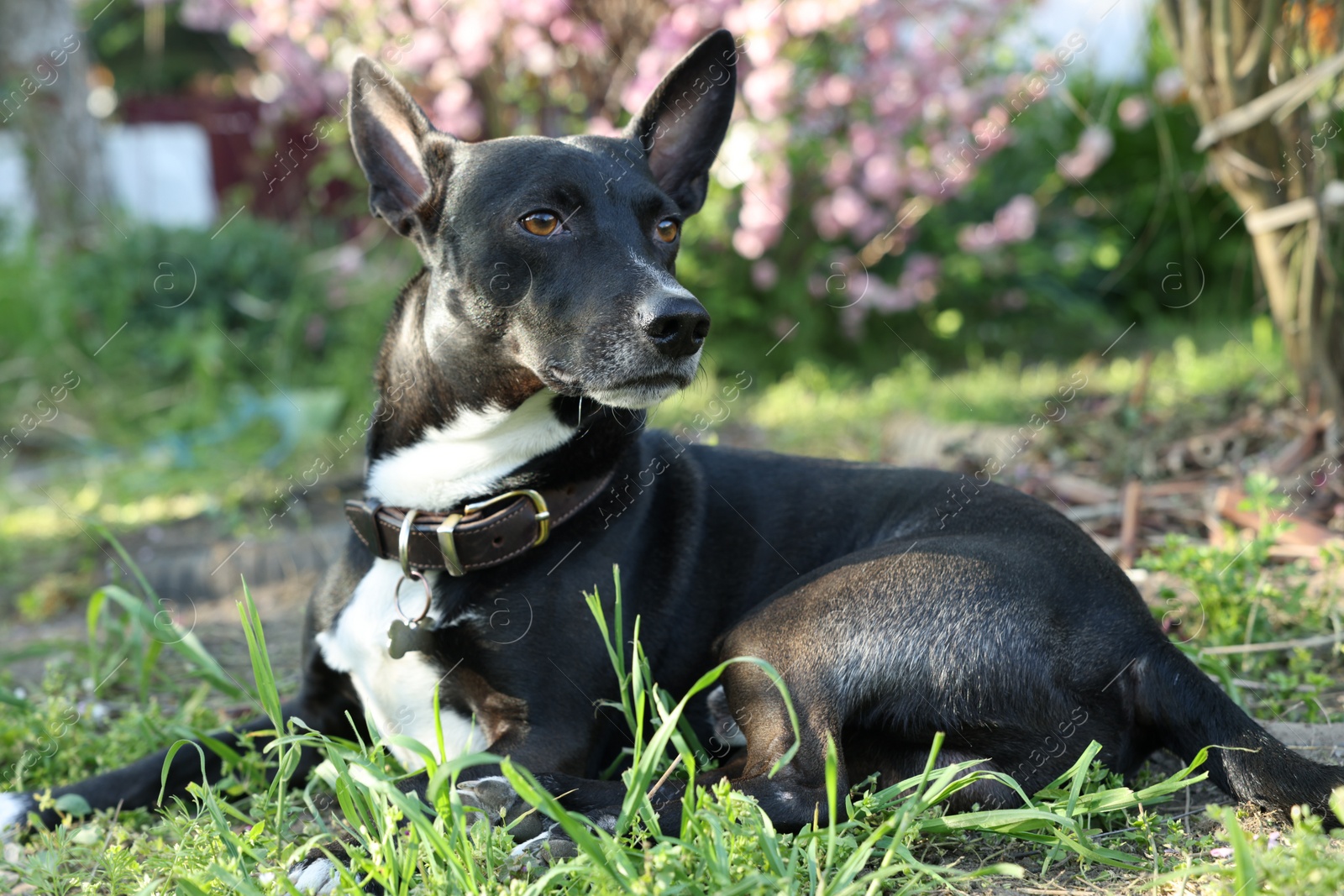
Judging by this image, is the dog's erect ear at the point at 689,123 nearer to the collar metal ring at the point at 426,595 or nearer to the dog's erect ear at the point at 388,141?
the dog's erect ear at the point at 388,141

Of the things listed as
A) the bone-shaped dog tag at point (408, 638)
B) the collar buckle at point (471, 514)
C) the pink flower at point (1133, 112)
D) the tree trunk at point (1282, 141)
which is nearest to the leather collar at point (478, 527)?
the collar buckle at point (471, 514)

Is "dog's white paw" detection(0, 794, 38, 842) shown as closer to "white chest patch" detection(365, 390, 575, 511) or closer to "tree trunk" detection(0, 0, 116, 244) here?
"white chest patch" detection(365, 390, 575, 511)

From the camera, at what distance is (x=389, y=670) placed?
230 cm

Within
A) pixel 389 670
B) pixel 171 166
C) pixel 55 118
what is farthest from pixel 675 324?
pixel 171 166

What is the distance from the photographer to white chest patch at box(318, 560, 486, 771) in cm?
228

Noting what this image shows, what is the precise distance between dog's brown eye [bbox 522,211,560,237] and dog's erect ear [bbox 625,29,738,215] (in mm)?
484

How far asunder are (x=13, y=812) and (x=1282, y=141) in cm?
395

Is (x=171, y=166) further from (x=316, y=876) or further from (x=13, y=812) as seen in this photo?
(x=316, y=876)

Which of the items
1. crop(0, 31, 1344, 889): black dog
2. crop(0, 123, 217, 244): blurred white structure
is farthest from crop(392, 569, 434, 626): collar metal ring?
crop(0, 123, 217, 244): blurred white structure

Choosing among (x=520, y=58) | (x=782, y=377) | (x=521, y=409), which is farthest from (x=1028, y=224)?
(x=521, y=409)

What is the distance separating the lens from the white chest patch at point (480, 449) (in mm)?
2322

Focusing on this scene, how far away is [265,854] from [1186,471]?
3.37m

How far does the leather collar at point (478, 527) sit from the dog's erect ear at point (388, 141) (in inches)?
28.9

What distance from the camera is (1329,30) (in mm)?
3482
